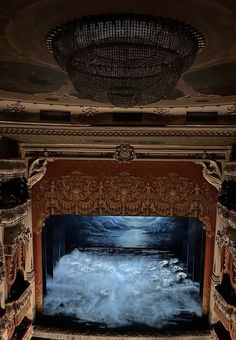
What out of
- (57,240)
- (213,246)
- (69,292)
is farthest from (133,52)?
(57,240)

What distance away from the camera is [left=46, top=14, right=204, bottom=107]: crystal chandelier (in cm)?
165

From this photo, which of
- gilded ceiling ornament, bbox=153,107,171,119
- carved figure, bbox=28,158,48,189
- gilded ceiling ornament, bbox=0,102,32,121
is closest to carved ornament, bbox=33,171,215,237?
carved figure, bbox=28,158,48,189

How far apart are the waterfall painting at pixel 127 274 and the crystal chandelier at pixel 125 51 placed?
4860mm

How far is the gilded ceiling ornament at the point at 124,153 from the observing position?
516 centimetres

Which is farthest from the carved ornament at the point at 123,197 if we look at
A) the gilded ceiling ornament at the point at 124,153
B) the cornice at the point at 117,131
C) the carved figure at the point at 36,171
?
the cornice at the point at 117,131

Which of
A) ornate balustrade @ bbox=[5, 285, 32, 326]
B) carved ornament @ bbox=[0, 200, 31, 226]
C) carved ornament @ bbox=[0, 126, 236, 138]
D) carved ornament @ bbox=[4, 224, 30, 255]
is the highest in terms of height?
carved ornament @ bbox=[0, 126, 236, 138]

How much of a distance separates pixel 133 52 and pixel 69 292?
226 inches

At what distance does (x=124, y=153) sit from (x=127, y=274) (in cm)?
324

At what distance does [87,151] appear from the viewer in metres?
5.38

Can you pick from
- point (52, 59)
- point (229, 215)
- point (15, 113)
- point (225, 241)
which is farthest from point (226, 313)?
point (52, 59)

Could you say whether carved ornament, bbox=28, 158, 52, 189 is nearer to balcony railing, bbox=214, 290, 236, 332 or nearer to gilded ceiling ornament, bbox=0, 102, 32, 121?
gilded ceiling ornament, bbox=0, 102, 32, 121

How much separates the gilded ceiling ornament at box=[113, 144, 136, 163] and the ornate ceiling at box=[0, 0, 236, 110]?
1596 millimetres

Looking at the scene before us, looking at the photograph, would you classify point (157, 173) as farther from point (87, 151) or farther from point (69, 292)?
point (69, 292)

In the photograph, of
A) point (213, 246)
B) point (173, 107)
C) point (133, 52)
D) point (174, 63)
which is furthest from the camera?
point (213, 246)
